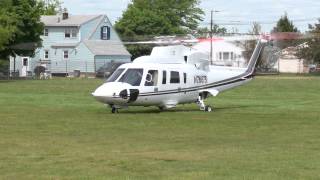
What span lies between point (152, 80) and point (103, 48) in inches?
2999

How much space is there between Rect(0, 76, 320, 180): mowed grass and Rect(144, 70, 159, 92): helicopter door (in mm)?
983

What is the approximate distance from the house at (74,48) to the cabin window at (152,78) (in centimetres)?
7018

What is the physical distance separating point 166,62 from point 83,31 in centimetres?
7901

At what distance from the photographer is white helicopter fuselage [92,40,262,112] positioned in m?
26.9

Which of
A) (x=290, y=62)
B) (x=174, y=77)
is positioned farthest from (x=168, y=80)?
(x=290, y=62)

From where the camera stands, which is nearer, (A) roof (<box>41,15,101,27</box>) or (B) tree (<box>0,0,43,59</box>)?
(B) tree (<box>0,0,43,59</box>)

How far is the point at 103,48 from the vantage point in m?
104

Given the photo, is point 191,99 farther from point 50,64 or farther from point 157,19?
point 157,19

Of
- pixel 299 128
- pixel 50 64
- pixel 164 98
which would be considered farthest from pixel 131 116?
pixel 50 64

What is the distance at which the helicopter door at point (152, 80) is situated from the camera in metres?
27.7

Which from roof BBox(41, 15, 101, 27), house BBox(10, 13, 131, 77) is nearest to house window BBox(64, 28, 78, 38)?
house BBox(10, 13, 131, 77)

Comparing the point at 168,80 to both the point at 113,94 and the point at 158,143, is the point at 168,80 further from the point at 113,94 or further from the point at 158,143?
the point at 158,143

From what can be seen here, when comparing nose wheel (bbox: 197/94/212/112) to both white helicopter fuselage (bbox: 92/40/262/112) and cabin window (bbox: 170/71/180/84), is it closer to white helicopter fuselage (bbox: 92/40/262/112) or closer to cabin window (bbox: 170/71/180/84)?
white helicopter fuselage (bbox: 92/40/262/112)

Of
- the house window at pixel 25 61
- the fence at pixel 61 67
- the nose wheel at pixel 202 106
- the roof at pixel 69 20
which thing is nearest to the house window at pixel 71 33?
the roof at pixel 69 20
